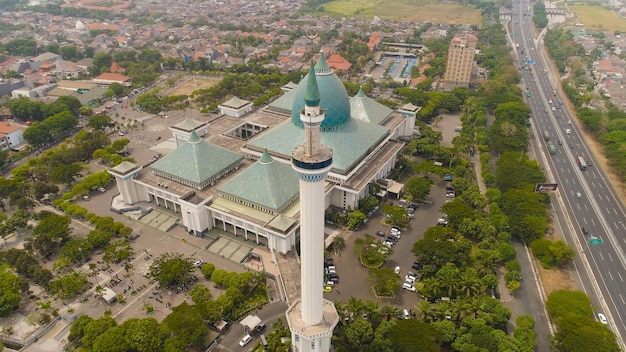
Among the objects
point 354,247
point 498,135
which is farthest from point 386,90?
point 354,247

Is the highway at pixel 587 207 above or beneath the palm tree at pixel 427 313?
beneath

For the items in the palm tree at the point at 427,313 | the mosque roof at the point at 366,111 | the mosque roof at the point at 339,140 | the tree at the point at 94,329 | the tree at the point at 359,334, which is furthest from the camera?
the mosque roof at the point at 366,111

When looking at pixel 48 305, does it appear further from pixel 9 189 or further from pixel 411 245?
pixel 411 245

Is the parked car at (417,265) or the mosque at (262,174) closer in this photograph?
the parked car at (417,265)

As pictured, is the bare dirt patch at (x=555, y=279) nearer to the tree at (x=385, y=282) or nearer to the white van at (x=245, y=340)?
the tree at (x=385, y=282)

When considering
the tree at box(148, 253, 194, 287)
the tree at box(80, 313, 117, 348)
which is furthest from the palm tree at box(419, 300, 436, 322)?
the tree at box(80, 313, 117, 348)

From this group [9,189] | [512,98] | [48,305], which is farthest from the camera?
[512,98]

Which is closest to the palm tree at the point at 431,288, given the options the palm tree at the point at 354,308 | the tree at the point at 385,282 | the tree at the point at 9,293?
the tree at the point at 385,282

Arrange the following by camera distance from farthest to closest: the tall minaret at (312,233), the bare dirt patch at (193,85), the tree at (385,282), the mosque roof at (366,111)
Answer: the bare dirt patch at (193,85) → the mosque roof at (366,111) → the tree at (385,282) → the tall minaret at (312,233)
